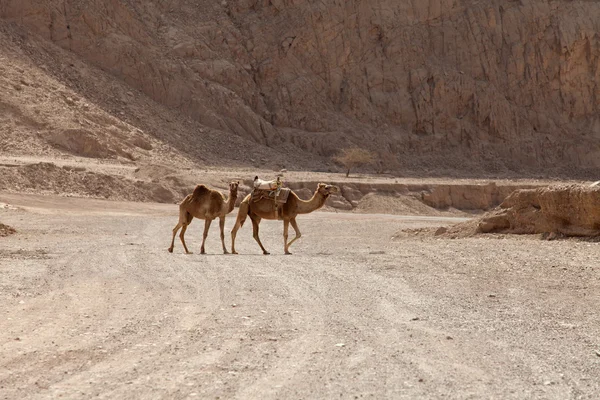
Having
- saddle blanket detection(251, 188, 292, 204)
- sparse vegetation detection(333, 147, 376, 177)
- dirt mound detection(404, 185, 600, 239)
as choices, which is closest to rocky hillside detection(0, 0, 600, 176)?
sparse vegetation detection(333, 147, 376, 177)

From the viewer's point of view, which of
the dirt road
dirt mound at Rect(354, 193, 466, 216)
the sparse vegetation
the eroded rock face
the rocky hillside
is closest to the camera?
the dirt road

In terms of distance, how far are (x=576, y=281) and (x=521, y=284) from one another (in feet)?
2.89

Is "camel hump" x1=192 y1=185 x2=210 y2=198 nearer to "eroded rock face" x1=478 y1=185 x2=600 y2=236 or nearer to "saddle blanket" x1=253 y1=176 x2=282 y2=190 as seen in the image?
"saddle blanket" x1=253 y1=176 x2=282 y2=190

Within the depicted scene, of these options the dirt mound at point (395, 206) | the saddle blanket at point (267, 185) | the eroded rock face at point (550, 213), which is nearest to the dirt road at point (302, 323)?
the eroded rock face at point (550, 213)

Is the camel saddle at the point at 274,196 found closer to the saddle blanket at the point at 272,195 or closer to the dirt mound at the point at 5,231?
the saddle blanket at the point at 272,195

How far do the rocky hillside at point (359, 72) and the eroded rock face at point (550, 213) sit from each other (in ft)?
110

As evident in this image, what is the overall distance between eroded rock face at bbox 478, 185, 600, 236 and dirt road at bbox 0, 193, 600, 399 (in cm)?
74

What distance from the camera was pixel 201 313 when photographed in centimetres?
940

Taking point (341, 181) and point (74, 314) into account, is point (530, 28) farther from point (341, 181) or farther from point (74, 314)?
point (74, 314)

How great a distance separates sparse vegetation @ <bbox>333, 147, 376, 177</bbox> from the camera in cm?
5244

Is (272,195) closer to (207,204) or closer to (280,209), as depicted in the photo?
(280,209)

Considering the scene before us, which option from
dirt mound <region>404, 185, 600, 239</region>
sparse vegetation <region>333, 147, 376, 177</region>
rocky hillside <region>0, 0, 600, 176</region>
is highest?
rocky hillside <region>0, 0, 600, 176</region>

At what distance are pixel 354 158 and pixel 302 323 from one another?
44.0 meters

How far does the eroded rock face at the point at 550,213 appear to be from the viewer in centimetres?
1734
